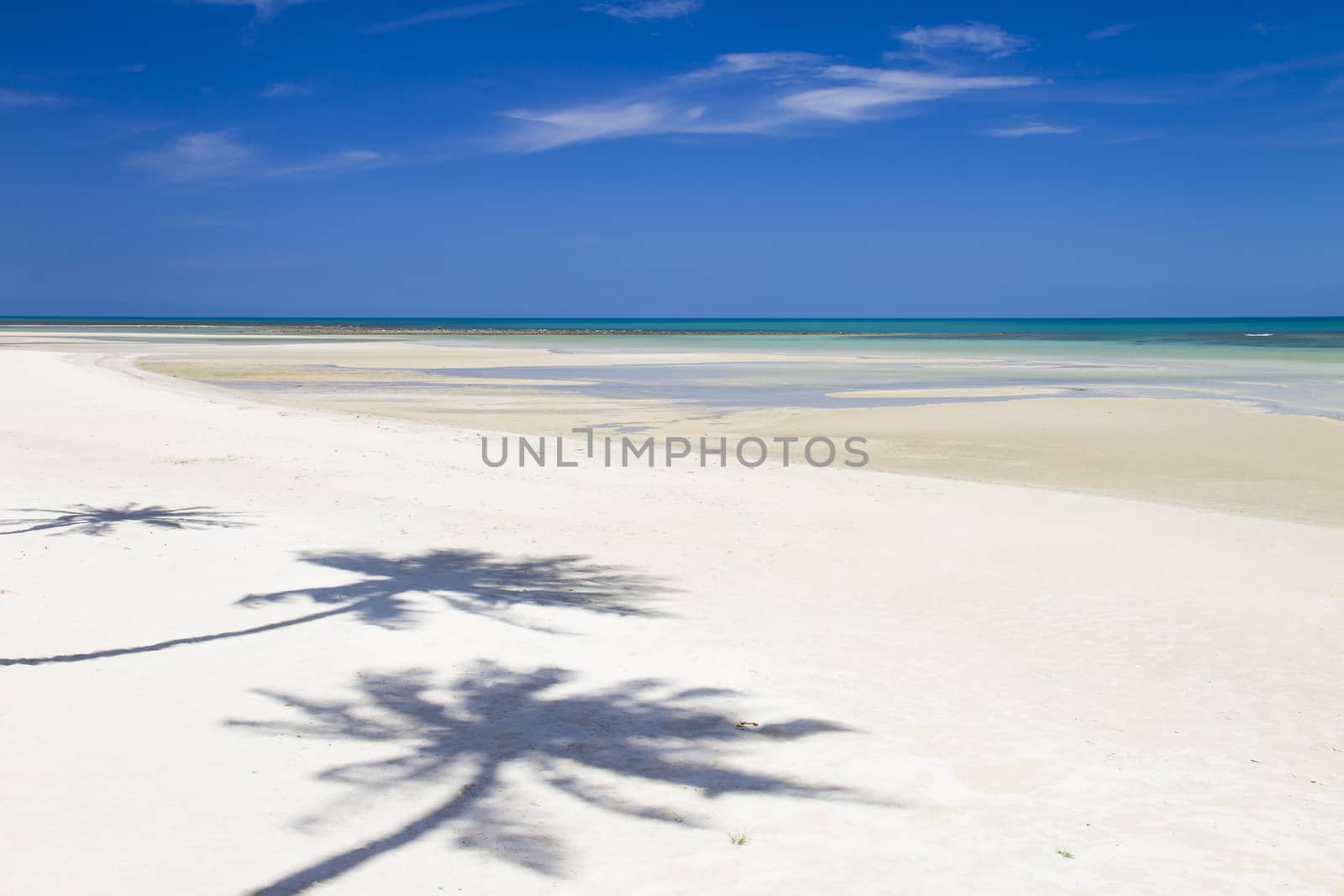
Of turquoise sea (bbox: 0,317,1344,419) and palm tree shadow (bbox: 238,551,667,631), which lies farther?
turquoise sea (bbox: 0,317,1344,419)

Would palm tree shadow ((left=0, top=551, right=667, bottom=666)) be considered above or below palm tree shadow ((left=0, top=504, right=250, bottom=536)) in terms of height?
below

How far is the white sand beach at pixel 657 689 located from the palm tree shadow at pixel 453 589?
5cm

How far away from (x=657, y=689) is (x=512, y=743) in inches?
44.6

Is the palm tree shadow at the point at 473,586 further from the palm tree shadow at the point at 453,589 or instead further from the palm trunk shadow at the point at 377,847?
the palm trunk shadow at the point at 377,847

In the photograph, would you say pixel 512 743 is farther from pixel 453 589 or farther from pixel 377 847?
pixel 453 589

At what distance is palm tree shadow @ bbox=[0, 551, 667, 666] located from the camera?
7.32 metres

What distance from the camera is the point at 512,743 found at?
5.21 metres

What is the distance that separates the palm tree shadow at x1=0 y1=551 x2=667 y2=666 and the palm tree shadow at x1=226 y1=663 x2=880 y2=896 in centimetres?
128

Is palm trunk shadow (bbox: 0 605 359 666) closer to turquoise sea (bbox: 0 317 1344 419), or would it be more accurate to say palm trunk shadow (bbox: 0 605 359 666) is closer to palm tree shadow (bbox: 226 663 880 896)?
palm tree shadow (bbox: 226 663 880 896)

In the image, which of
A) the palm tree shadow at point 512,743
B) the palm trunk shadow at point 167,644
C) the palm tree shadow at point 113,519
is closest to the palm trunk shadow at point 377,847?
the palm tree shadow at point 512,743

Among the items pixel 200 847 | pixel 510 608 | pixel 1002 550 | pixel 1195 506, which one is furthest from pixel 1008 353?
pixel 200 847

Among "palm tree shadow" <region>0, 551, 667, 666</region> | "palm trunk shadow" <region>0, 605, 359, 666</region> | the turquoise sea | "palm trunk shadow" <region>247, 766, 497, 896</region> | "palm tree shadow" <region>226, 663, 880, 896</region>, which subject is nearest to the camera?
"palm trunk shadow" <region>247, 766, 497, 896</region>

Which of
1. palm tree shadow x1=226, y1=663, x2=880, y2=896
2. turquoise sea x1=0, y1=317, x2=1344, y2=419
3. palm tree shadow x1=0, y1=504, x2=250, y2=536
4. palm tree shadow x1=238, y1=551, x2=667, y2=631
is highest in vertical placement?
turquoise sea x1=0, y1=317, x2=1344, y2=419

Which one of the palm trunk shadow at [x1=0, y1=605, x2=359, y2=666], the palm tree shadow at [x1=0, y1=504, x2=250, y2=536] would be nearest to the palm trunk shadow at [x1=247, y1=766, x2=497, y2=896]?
the palm trunk shadow at [x1=0, y1=605, x2=359, y2=666]
